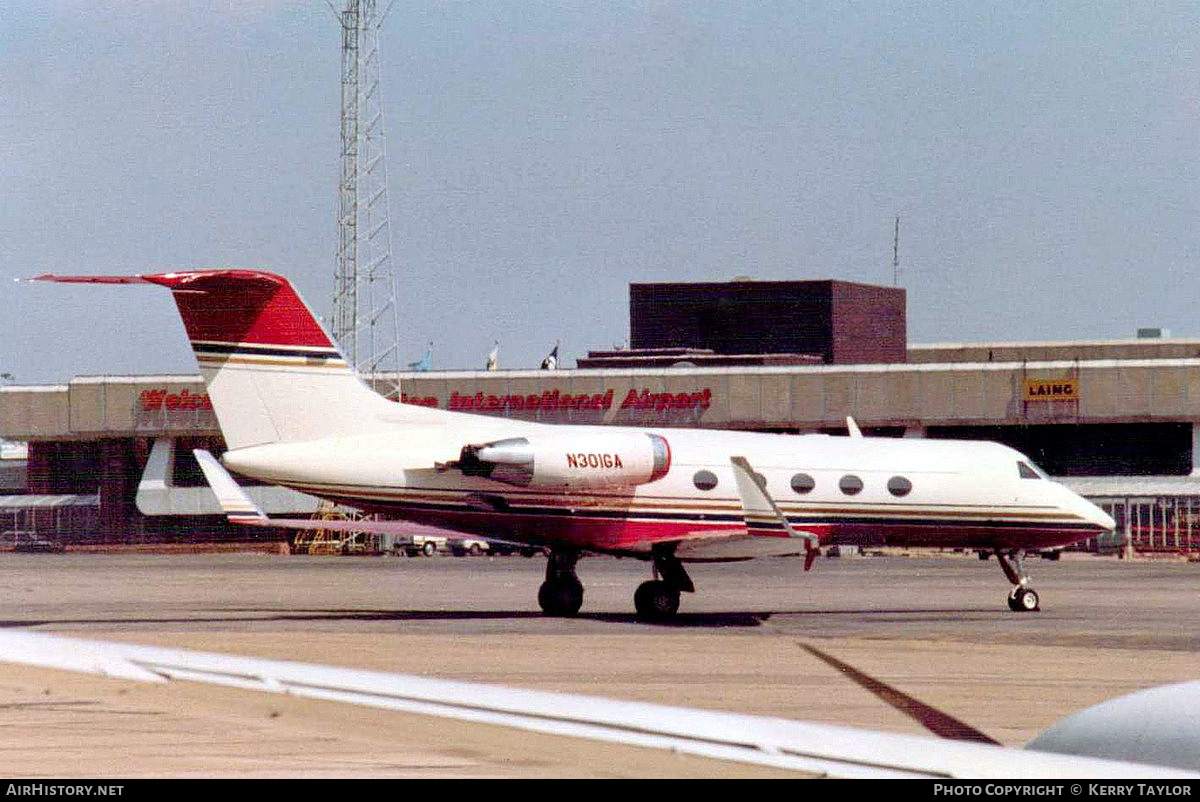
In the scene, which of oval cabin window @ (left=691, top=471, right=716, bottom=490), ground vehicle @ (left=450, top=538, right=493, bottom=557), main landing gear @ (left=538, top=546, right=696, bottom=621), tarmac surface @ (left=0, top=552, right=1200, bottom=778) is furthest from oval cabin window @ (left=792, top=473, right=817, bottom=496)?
ground vehicle @ (left=450, top=538, right=493, bottom=557)

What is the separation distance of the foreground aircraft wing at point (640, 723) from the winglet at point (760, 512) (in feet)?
59.9

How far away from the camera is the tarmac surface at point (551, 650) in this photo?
26.1ft

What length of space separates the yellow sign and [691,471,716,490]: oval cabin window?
54.0m

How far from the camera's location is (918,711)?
15641 mm

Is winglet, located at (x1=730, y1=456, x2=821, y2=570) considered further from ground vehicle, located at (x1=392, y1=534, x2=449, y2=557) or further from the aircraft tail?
ground vehicle, located at (x1=392, y1=534, x2=449, y2=557)

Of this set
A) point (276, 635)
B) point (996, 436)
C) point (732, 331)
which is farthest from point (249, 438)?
point (732, 331)

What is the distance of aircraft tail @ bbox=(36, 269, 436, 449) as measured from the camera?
28016mm

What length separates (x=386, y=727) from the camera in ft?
26.9

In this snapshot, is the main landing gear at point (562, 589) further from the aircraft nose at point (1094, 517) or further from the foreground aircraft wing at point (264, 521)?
the aircraft nose at point (1094, 517)

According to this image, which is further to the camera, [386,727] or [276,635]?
[276,635]

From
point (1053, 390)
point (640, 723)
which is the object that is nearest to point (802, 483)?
point (640, 723)
